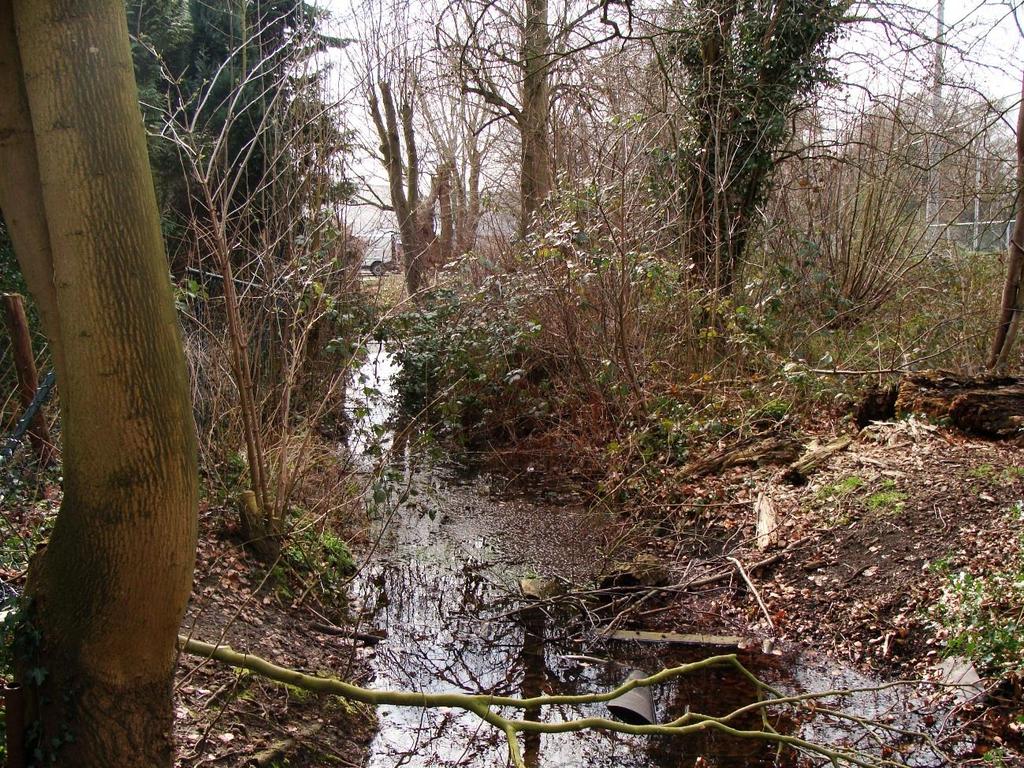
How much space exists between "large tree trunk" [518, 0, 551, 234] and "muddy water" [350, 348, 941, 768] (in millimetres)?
5705

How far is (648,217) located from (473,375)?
9.75 ft

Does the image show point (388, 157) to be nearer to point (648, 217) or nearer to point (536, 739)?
point (648, 217)

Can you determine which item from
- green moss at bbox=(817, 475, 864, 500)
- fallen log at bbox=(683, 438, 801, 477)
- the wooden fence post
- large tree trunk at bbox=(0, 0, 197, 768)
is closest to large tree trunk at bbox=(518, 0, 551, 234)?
fallen log at bbox=(683, 438, 801, 477)

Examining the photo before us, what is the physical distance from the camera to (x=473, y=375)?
35.4ft

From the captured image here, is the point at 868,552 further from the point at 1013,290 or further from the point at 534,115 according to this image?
the point at 534,115

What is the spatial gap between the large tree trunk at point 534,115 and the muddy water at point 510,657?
18.7 feet

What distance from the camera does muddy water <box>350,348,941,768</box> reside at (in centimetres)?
468

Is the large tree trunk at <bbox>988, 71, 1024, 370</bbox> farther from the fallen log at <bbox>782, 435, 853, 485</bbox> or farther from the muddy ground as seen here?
the fallen log at <bbox>782, 435, 853, 485</bbox>

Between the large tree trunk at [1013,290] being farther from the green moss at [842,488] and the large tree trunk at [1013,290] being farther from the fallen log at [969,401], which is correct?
the green moss at [842,488]

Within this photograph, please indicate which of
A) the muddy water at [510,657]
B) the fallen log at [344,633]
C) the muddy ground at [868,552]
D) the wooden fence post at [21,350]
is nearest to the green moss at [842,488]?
the muddy ground at [868,552]

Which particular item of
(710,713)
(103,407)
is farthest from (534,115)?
(103,407)

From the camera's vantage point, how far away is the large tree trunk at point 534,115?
1308 cm

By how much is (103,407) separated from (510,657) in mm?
3830

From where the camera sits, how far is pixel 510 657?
5.83 metres
